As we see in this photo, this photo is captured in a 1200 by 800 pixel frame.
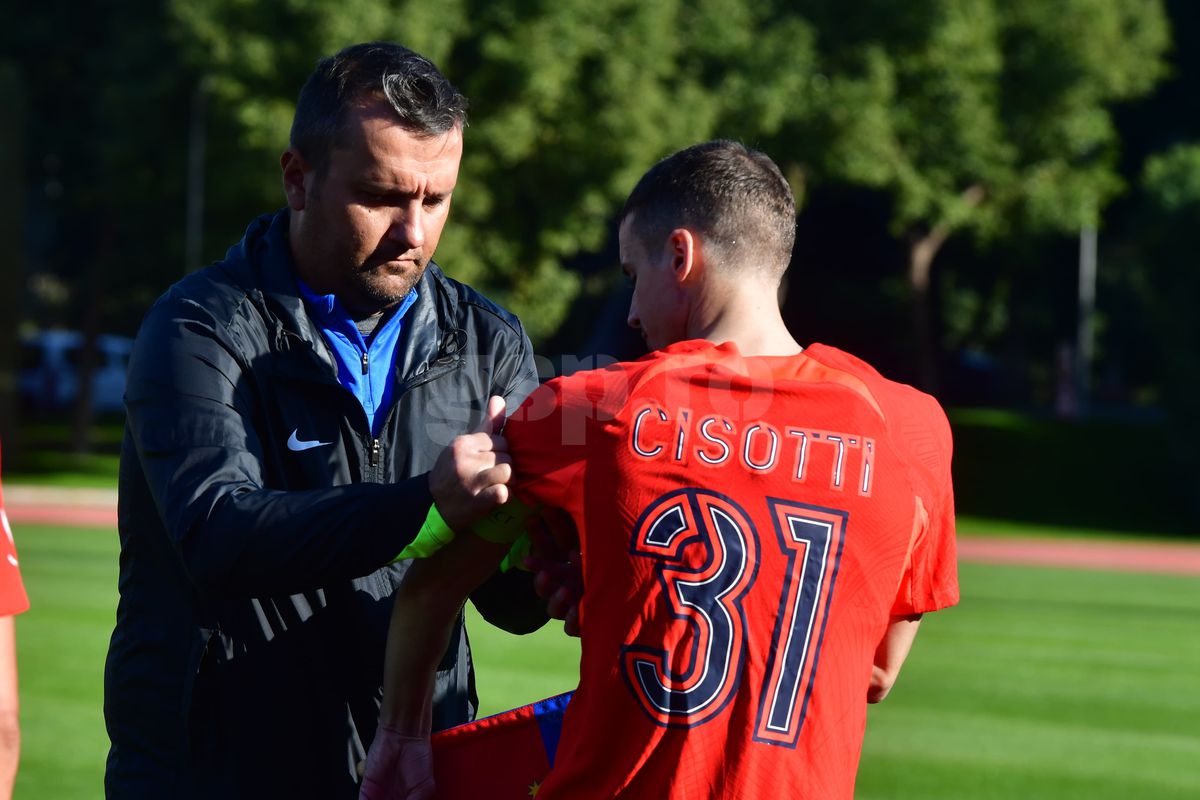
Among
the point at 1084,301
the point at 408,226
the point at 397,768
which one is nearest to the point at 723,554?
the point at 397,768

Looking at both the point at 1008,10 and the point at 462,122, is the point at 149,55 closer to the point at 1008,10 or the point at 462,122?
the point at 1008,10

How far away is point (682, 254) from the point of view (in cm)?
280

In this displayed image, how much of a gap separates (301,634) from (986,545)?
2124cm

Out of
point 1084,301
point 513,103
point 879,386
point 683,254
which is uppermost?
point 513,103

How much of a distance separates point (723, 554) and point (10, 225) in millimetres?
26678

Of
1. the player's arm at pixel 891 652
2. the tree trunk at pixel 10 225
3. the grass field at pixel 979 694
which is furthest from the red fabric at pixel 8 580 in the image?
the tree trunk at pixel 10 225

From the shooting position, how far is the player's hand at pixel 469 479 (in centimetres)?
255

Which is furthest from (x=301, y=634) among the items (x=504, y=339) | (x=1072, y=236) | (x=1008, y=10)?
(x=1072, y=236)

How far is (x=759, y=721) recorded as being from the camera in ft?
8.06

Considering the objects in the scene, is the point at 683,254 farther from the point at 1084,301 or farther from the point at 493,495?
the point at 1084,301

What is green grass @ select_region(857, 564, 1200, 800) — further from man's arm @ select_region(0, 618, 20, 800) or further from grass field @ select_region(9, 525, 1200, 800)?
man's arm @ select_region(0, 618, 20, 800)

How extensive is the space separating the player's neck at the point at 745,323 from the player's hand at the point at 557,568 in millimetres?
471

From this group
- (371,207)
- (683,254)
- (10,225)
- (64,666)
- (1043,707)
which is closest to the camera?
(683,254)

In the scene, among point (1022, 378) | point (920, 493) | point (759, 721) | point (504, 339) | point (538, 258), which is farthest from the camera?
point (1022, 378)
